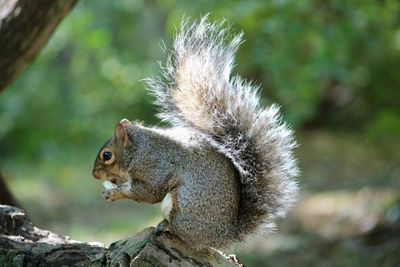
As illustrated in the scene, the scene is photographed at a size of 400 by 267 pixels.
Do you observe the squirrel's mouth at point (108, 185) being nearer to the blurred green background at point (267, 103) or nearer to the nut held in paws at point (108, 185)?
the nut held in paws at point (108, 185)

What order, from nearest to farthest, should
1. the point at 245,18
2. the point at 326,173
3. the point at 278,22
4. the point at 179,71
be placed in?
the point at 179,71, the point at 278,22, the point at 245,18, the point at 326,173

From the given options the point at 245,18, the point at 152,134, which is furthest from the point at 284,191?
the point at 245,18

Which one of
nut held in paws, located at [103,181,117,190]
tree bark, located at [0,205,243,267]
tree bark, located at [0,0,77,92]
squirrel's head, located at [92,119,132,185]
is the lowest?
tree bark, located at [0,205,243,267]

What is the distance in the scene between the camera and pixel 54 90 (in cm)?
484

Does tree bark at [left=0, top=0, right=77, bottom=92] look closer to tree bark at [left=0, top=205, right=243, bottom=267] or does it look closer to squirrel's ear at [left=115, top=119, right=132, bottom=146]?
squirrel's ear at [left=115, top=119, right=132, bottom=146]

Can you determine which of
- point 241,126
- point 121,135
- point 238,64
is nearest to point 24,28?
point 121,135

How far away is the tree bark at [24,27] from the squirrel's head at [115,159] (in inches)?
31.2

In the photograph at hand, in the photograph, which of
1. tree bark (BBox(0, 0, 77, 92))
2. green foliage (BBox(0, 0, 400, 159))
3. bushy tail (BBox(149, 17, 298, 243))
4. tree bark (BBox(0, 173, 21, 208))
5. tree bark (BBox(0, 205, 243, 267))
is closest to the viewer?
tree bark (BBox(0, 205, 243, 267))

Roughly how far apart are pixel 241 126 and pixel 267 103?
3008 millimetres

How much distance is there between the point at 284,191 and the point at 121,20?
152 inches

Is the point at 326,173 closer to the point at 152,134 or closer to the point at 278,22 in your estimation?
the point at 278,22

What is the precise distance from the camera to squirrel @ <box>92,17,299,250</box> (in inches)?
81.6

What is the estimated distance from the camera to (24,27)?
282 cm

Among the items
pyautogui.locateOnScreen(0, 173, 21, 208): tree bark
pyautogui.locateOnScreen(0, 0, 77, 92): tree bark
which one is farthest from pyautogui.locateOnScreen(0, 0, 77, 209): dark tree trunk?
pyautogui.locateOnScreen(0, 173, 21, 208): tree bark
